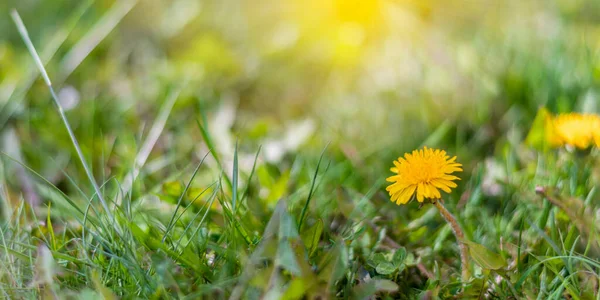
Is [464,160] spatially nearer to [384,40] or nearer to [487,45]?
[487,45]

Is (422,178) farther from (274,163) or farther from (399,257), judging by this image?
(274,163)

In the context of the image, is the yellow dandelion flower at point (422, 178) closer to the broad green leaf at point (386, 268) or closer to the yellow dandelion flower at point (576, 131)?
the broad green leaf at point (386, 268)

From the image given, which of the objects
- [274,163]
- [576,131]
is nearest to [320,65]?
[274,163]

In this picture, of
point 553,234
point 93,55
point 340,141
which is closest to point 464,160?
point 340,141

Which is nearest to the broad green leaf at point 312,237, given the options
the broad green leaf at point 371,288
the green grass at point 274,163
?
the green grass at point 274,163

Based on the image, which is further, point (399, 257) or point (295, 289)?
point (399, 257)

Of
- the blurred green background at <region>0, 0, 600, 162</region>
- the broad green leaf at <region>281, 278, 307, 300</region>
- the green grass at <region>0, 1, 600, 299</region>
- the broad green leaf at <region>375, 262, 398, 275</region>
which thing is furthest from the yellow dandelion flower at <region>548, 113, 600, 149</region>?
the broad green leaf at <region>281, 278, 307, 300</region>
